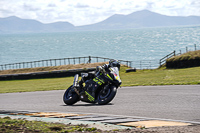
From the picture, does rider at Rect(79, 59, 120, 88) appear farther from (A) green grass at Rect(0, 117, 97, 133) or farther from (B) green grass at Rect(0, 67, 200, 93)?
(B) green grass at Rect(0, 67, 200, 93)

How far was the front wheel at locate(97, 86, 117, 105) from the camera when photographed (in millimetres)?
10133

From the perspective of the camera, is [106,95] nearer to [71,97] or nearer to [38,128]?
[71,97]

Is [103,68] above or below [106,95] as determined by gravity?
above

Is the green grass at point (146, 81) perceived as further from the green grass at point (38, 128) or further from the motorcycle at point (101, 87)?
the green grass at point (38, 128)

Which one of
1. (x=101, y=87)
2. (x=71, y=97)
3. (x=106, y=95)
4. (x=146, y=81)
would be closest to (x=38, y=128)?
(x=106, y=95)

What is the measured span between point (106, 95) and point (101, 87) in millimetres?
370

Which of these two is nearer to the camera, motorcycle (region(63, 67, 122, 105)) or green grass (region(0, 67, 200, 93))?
motorcycle (region(63, 67, 122, 105))

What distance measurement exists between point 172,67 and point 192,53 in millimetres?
2837

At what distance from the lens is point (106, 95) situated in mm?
10422

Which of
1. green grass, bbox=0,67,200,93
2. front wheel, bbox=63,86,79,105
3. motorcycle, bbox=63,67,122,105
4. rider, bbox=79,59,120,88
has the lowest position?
green grass, bbox=0,67,200,93

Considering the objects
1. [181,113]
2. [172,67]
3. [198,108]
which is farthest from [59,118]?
[172,67]

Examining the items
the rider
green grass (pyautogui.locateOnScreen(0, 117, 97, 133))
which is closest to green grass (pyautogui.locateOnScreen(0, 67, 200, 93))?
the rider

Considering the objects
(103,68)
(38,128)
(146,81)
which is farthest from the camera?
(146,81)

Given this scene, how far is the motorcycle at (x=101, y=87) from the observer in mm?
10164
